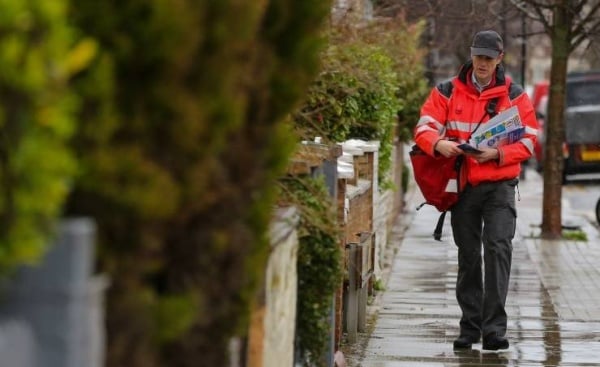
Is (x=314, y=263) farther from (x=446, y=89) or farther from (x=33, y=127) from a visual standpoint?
(x=33, y=127)

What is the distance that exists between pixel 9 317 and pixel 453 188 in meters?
5.87

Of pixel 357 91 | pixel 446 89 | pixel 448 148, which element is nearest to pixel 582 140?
pixel 357 91

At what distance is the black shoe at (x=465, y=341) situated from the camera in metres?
9.14

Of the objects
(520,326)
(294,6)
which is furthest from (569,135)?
(294,6)

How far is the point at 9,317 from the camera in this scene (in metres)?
3.44

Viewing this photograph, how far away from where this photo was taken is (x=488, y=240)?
906 centimetres

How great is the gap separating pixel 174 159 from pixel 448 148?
519 centimetres

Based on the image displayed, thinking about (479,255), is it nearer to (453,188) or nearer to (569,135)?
(453,188)

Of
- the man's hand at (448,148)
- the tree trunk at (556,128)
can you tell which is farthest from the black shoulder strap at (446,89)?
the tree trunk at (556,128)

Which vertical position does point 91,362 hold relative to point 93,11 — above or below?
below

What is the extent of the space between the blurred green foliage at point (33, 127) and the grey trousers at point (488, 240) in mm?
6002

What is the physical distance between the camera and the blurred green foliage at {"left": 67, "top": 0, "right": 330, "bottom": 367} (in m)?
3.58

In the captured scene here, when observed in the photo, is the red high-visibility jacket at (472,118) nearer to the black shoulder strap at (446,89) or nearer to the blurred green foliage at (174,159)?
the black shoulder strap at (446,89)

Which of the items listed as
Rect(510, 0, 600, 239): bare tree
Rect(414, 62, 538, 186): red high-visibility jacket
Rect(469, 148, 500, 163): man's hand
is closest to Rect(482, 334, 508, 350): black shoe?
Rect(414, 62, 538, 186): red high-visibility jacket
